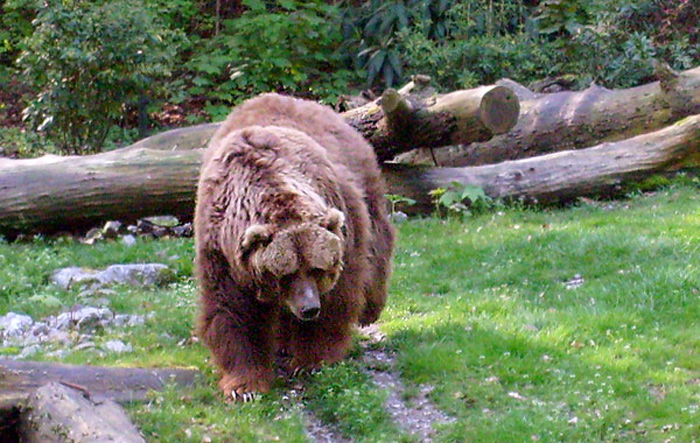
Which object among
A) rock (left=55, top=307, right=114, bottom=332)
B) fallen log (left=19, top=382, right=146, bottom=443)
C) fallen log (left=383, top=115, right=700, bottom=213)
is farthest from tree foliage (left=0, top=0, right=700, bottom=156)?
fallen log (left=19, top=382, right=146, bottom=443)

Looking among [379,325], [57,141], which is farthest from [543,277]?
[57,141]

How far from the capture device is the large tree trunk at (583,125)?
1259 cm

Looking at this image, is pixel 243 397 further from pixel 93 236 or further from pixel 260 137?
pixel 93 236

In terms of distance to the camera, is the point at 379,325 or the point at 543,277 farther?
the point at 543,277

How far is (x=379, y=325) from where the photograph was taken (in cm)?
773

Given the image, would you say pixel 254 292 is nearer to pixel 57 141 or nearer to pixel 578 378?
pixel 578 378

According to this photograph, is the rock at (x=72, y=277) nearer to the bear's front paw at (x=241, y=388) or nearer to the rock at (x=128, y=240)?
the rock at (x=128, y=240)

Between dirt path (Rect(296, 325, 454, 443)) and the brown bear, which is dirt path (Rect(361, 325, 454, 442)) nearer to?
dirt path (Rect(296, 325, 454, 443))

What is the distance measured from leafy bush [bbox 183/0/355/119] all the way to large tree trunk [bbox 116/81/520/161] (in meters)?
5.94

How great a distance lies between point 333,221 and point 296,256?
0.32 meters

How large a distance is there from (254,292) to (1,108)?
13.7 m

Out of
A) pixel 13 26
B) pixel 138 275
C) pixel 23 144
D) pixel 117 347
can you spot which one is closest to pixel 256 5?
pixel 13 26

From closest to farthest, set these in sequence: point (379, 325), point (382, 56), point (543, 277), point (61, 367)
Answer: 1. point (61, 367)
2. point (379, 325)
3. point (543, 277)
4. point (382, 56)

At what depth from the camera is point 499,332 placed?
23.2 ft
